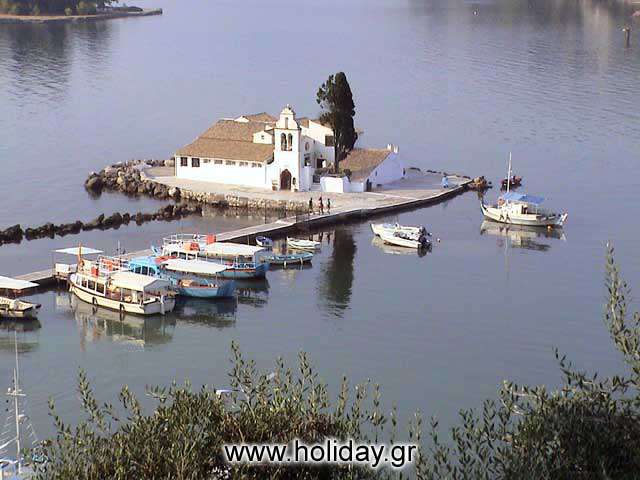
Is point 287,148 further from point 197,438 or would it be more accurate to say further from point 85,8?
point 85,8

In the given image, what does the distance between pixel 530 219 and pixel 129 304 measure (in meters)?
14.9

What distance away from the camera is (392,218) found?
38.7 meters

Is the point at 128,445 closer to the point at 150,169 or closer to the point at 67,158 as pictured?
the point at 150,169

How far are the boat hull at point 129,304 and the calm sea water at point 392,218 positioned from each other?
12.6 inches

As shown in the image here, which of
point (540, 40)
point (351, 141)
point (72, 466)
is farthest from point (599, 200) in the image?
point (540, 40)

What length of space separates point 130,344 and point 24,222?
1157 centimetres

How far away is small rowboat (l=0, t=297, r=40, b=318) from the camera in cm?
2803

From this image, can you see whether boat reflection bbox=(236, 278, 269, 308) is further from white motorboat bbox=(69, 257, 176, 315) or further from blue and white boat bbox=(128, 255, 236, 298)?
white motorboat bbox=(69, 257, 176, 315)

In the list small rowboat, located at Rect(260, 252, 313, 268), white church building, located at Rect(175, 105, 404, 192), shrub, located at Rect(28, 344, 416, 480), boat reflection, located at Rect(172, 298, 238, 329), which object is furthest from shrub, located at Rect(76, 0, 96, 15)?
shrub, located at Rect(28, 344, 416, 480)

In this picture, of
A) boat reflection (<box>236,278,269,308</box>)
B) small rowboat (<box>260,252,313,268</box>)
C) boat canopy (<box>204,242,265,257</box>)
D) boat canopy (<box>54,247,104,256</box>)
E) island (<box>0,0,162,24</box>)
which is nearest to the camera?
boat reflection (<box>236,278,269,308</box>)

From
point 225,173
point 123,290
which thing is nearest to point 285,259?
point 123,290

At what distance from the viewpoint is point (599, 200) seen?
136 ft

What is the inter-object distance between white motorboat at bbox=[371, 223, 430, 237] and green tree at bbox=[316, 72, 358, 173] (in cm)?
522

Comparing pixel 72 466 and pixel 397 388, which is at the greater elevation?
pixel 72 466
